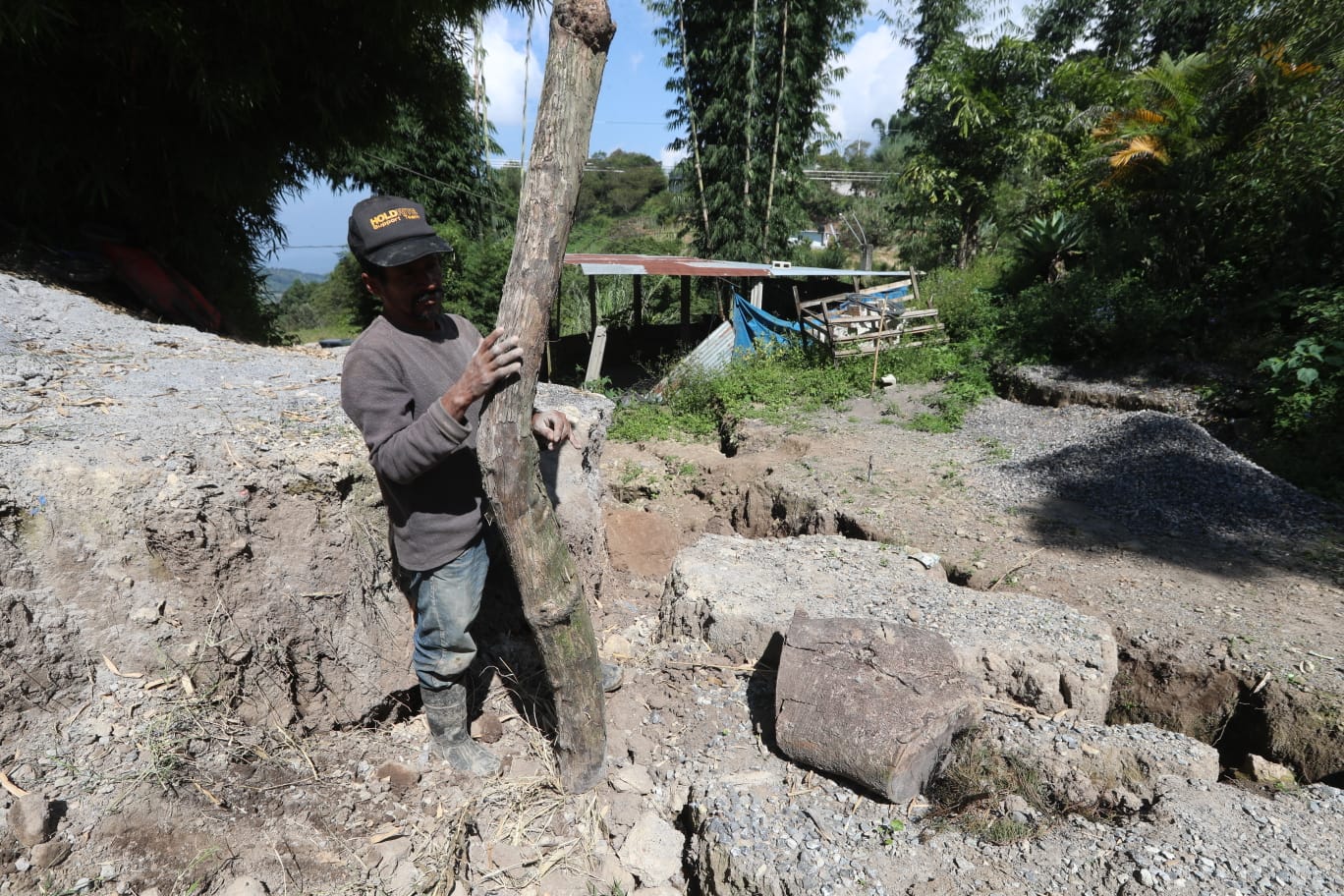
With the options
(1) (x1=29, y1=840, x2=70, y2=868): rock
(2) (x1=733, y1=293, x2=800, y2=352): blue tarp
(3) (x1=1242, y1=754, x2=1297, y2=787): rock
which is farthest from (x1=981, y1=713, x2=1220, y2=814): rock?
(2) (x1=733, y1=293, x2=800, y2=352): blue tarp

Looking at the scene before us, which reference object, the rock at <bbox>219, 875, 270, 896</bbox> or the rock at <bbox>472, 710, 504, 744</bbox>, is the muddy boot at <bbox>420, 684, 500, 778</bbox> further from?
the rock at <bbox>219, 875, 270, 896</bbox>

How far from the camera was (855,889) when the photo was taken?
210cm

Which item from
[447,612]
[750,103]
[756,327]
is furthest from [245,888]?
[750,103]

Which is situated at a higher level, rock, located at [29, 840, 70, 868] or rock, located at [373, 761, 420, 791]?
rock, located at [29, 840, 70, 868]

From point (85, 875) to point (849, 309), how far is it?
1031 centimetres

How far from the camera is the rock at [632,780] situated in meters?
2.59

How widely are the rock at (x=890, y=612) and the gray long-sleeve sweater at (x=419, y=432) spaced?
1469 millimetres

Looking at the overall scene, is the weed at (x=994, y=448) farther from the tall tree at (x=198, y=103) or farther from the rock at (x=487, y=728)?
the tall tree at (x=198, y=103)

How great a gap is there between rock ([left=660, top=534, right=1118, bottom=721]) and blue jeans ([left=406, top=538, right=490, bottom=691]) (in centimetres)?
131

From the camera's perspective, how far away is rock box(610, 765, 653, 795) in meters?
2.59

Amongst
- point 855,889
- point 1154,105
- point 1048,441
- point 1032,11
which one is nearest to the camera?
point 855,889

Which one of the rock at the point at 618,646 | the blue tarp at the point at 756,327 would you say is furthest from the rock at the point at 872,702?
the blue tarp at the point at 756,327

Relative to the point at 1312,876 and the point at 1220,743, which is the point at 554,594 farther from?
the point at 1220,743

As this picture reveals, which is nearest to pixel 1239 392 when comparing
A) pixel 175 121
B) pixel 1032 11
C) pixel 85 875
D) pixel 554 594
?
pixel 554 594
